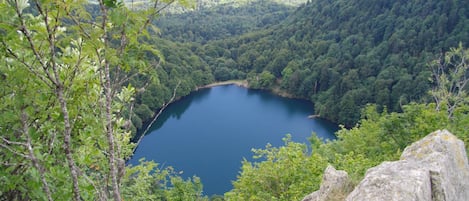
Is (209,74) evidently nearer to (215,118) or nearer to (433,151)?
(215,118)

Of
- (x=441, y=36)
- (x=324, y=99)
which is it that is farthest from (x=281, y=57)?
(x=441, y=36)

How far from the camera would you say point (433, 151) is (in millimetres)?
8172

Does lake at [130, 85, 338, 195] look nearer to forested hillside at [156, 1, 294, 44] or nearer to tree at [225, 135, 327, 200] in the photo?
tree at [225, 135, 327, 200]

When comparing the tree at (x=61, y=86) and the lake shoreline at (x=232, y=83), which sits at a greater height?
the tree at (x=61, y=86)

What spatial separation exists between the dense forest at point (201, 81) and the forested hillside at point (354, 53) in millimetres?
343

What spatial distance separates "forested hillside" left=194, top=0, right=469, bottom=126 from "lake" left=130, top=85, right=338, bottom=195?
596cm

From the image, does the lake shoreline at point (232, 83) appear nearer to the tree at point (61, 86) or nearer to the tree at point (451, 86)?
the tree at point (451, 86)

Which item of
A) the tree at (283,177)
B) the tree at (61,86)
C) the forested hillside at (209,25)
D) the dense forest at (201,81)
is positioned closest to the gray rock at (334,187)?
the dense forest at (201,81)

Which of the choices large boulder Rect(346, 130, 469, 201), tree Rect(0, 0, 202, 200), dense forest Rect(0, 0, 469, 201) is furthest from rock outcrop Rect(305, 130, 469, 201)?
tree Rect(0, 0, 202, 200)

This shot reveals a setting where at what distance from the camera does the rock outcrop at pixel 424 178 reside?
20.0 feet

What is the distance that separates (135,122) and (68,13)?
60.2 meters

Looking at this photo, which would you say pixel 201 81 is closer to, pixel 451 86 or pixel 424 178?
pixel 451 86

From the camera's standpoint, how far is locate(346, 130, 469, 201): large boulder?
6.09 meters

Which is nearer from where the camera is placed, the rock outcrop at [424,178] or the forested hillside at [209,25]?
the rock outcrop at [424,178]
